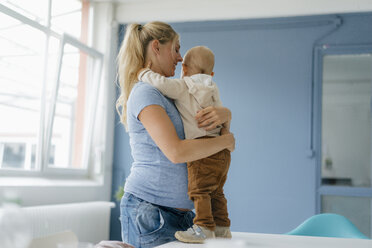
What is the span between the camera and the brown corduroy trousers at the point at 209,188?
1300 mm

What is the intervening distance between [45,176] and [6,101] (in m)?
0.96

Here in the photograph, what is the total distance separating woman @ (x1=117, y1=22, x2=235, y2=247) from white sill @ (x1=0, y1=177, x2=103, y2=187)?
2.33 m

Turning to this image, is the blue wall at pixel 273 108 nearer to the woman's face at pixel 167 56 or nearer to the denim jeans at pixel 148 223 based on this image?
the woman's face at pixel 167 56

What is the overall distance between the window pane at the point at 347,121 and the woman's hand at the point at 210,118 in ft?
11.3

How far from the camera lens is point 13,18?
3.53 meters

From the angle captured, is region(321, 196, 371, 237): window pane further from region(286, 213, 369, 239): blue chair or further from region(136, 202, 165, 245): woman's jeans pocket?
region(136, 202, 165, 245): woman's jeans pocket

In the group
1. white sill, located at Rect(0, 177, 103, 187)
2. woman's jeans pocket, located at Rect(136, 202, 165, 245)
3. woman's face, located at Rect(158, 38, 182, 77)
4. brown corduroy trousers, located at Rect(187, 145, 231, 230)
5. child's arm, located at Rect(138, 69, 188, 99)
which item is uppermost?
woman's face, located at Rect(158, 38, 182, 77)

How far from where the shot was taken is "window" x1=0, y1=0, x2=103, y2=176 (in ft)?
11.6

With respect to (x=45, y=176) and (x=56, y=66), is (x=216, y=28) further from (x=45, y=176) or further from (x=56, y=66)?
(x=45, y=176)

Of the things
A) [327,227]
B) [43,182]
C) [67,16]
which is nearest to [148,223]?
[327,227]

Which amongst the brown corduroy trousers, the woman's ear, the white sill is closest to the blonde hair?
the woman's ear

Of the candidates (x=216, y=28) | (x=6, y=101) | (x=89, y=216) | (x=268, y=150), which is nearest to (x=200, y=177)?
(x=6, y=101)

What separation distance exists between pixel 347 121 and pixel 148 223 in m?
3.79

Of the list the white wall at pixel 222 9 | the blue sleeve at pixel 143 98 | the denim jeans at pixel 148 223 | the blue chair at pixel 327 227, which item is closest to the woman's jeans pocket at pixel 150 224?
the denim jeans at pixel 148 223
